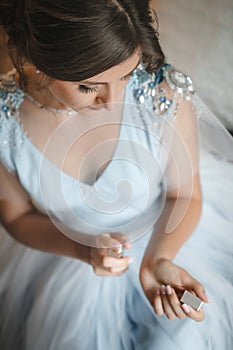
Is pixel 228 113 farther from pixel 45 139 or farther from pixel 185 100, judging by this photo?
pixel 45 139

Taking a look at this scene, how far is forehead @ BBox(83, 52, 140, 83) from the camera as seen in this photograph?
552 mm

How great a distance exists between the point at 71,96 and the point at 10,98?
126 mm

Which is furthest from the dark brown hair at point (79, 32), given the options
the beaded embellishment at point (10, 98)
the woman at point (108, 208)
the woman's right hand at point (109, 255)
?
the woman's right hand at point (109, 255)

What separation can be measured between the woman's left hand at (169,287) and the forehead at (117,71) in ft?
0.84

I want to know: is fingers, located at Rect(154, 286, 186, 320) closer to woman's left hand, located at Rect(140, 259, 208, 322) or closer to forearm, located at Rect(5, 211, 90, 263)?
woman's left hand, located at Rect(140, 259, 208, 322)

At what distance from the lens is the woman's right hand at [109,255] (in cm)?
62

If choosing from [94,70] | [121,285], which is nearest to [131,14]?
[94,70]

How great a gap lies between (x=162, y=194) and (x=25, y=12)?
30cm

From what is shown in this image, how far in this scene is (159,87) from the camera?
648 mm

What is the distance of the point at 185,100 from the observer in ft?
2.13

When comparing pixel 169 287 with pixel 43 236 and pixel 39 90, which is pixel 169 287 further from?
pixel 39 90

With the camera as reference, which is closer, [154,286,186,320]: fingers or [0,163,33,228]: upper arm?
[154,286,186,320]: fingers

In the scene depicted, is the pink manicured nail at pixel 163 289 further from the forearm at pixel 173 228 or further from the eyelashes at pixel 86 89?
the eyelashes at pixel 86 89

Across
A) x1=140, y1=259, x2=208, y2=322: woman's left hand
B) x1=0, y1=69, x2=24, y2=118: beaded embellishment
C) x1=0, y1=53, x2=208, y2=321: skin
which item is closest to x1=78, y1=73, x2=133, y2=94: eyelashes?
x1=0, y1=53, x2=208, y2=321: skin
